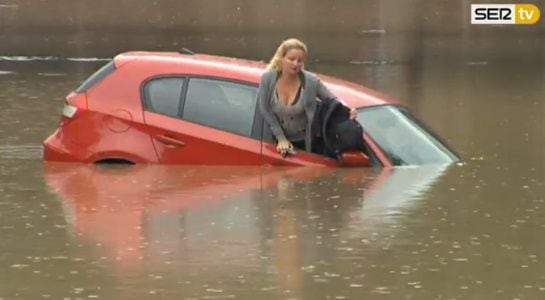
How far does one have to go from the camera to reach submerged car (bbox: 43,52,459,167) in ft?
41.7

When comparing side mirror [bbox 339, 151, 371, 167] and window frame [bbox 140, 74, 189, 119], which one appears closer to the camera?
side mirror [bbox 339, 151, 371, 167]

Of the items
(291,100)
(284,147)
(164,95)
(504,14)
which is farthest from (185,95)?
(504,14)

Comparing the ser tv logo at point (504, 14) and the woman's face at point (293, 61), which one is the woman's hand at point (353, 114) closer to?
the woman's face at point (293, 61)

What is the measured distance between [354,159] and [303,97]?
2.30 feet

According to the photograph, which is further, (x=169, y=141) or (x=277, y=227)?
(x=169, y=141)

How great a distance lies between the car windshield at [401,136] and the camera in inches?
501

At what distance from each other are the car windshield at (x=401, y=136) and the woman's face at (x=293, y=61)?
669mm

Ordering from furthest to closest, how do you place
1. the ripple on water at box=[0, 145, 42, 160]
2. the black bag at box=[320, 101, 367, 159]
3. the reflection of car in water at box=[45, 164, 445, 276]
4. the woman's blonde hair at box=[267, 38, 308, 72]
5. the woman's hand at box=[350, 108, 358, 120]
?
the ripple on water at box=[0, 145, 42, 160] → the woman's blonde hair at box=[267, 38, 308, 72] → the woman's hand at box=[350, 108, 358, 120] → the black bag at box=[320, 101, 367, 159] → the reflection of car in water at box=[45, 164, 445, 276]

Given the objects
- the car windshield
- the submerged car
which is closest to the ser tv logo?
the car windshield

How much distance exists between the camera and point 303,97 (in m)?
12.7

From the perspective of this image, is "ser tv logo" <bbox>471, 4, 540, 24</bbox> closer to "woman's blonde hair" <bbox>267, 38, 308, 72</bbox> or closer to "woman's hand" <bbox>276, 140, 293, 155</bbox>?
"woman's blonde hair" <bbox>267, 38, 308, 72</bbox>

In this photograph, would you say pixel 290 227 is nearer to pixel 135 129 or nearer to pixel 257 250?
pixel 257 250

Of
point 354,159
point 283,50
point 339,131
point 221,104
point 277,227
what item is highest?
point 283,50

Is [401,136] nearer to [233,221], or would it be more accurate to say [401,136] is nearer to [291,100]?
[291,100]
